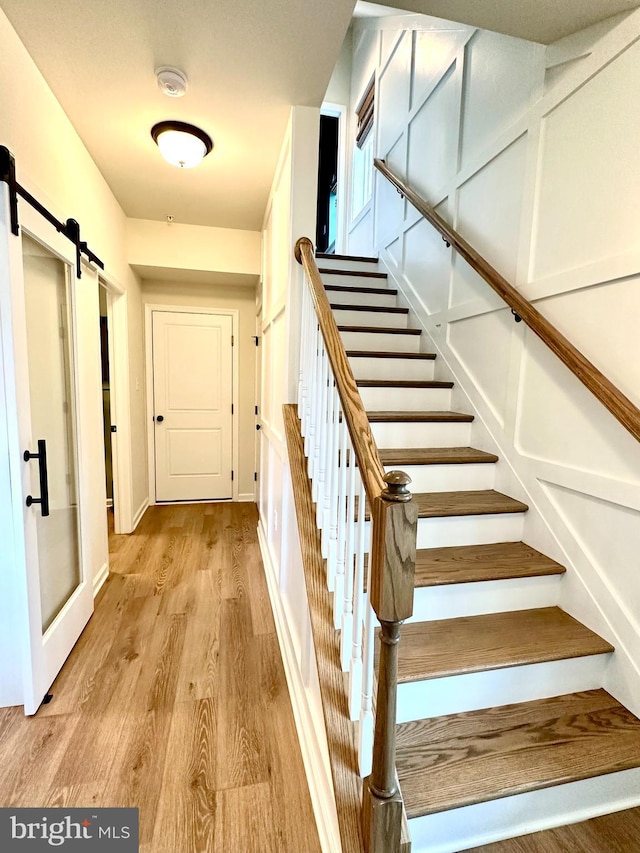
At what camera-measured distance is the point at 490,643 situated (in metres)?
1.43

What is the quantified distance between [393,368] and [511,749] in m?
1.87

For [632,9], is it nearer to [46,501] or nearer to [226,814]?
[46,501]

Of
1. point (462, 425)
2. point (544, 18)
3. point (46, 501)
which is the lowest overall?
point (46, 501)

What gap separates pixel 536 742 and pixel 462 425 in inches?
54.6

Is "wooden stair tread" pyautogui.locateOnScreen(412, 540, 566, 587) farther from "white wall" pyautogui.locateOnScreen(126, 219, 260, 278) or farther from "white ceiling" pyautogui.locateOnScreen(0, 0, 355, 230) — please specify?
"white wall" pyautogui.locateOnScreen(126, 219, 260, 278)

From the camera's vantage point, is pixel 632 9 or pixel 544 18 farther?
pixel 544 18

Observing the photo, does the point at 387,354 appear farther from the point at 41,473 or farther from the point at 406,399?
the point at 41,473

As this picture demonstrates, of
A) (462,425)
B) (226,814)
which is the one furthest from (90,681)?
(462,425)

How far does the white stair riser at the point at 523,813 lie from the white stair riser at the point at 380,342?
7.13 ft

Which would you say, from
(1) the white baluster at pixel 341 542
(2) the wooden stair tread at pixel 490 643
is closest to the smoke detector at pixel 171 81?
(1) the white baluster at pixel 341 542

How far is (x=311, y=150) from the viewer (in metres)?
2.03

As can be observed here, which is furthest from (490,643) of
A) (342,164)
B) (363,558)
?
(342,164)

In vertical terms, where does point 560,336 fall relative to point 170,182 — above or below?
below

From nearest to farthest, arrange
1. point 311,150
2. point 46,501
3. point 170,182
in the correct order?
point 46,501
point 311,150
point 170,182
